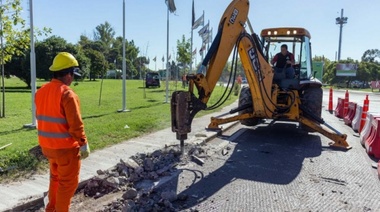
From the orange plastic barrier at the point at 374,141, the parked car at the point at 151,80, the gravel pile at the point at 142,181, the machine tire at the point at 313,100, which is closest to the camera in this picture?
the gravel pile at the point at 142,181

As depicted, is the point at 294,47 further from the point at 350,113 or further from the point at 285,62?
the point at 350,113

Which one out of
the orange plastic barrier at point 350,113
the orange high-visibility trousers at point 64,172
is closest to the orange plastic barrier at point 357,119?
the orange plastic barrier at point 350,113

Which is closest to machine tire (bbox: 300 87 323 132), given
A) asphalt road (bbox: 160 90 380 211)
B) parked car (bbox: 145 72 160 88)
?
asphalt road (bbox: 160 90 380 211)

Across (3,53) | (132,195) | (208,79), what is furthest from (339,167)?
(3,53)

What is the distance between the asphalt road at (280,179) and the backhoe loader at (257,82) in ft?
2.48

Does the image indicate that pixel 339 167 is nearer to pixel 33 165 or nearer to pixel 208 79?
pixel 208 79

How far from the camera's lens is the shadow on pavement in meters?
5.20

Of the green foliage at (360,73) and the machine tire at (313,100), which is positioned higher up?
the green foliage at (360,73)

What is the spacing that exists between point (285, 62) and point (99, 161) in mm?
6065

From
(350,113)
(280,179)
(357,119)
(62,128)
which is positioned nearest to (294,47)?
(357,119)

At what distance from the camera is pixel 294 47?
1013 cm

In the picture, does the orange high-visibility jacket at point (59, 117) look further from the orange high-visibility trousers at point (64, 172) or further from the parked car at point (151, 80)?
the parked car at point (151, 80)

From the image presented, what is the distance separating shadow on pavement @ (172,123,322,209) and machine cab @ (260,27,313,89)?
1.60 m

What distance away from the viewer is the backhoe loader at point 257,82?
6594mm
